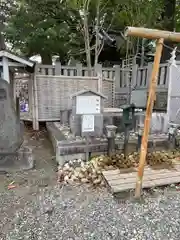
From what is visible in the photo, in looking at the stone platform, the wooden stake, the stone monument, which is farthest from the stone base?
the wooden stake

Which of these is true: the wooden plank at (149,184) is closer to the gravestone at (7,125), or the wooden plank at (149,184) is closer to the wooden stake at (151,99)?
the wooden stake at (151,99)

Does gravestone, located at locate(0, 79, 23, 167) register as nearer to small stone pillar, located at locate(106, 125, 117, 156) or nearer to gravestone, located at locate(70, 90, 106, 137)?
gravestone, located at locate(70, 90, 106, 137)

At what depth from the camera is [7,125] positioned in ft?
10.6

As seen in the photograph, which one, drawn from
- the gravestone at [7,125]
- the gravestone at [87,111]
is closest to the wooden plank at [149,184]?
the gravestone at [87,111]

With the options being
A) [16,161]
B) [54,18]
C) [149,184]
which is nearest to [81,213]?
[149,184]

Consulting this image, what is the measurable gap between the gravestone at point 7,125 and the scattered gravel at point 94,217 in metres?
1.11

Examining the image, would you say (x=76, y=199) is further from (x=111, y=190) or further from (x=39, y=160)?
(x=39, y=160)

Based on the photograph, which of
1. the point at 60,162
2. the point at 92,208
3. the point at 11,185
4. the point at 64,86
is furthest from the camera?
the point at 64,86

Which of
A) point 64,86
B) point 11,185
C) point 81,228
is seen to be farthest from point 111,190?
point 64,86

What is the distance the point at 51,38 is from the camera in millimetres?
6922

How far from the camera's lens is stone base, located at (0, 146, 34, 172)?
10.7 ft

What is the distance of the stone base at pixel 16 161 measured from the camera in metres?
3.27

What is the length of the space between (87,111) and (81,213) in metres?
1.84

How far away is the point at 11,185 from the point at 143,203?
184cm
